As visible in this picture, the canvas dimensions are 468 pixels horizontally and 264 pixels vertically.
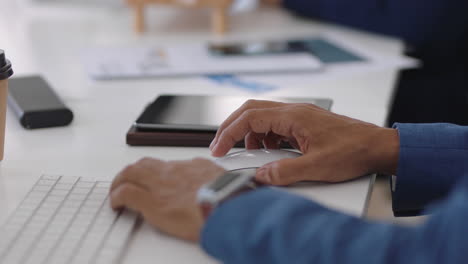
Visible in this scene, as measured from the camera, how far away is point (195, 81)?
50.7 inches


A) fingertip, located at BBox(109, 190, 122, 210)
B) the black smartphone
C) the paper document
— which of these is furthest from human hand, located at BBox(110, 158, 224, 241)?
the black smartphone

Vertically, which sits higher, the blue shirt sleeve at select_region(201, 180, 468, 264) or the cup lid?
the cup lid

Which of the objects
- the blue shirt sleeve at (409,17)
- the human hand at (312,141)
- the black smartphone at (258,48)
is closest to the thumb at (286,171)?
the human hand at (312,141)

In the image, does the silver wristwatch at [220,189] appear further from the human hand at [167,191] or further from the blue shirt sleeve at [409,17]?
the blue shirt sleeve at [409,17]

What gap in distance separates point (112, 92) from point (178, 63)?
210mm

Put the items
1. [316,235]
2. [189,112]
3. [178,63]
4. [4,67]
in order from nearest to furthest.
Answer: [316,235], [4,67], [189,112], [178,63]

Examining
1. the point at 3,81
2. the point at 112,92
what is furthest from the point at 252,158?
the point at 112,92

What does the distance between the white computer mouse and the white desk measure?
0.06 m

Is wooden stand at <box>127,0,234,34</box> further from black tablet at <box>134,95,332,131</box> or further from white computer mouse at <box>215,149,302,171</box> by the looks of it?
white computer mouse at <box>215,149,302,171</box>

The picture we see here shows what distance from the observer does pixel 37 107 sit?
1024 millimetres

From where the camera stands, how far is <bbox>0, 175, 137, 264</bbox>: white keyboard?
2.06 feet

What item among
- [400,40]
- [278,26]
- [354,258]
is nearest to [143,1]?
[278,26]

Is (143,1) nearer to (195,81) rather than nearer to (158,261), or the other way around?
(195,81)

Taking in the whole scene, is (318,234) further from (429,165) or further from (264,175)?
(429,165)
